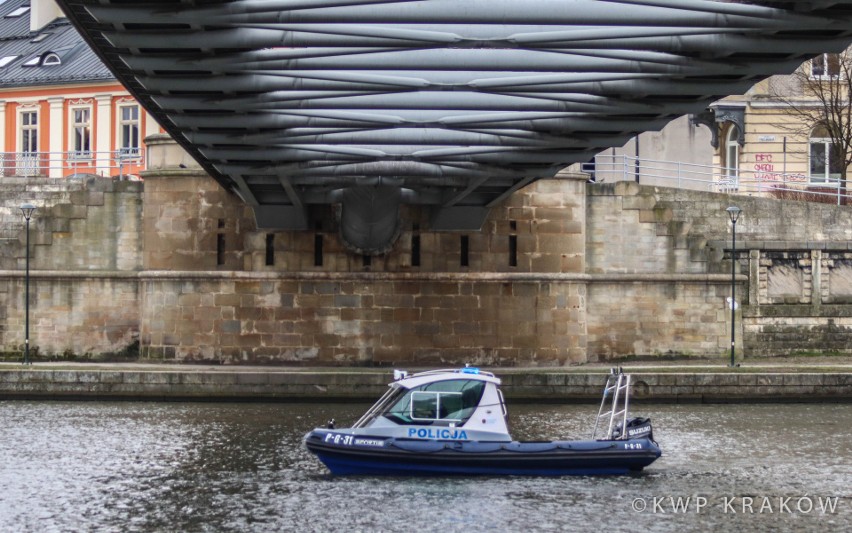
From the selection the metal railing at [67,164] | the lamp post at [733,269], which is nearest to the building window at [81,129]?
the metal railing at [67,164]

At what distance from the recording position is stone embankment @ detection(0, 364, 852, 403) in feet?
118

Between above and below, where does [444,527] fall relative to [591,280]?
below

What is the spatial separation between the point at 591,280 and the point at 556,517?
778 inches

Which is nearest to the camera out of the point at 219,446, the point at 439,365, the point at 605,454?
the point at 605,454

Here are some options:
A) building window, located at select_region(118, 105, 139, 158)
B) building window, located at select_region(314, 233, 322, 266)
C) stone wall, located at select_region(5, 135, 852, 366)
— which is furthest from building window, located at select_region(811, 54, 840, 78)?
building window, located at select_region(118, 105, 139, 158)

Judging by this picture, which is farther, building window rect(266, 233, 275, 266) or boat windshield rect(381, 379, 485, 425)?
building window rect(266, 233, 275, 266)

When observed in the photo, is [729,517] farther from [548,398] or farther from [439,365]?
[439,365]

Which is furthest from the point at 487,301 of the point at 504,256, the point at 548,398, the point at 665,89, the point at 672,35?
the point at 672,35

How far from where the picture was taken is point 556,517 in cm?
2225

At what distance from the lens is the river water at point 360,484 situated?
22000mm

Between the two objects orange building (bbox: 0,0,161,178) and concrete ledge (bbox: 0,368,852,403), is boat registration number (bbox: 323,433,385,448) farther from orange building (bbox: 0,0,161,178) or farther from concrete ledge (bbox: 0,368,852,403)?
orange building (bbox: 0,0,161,178)

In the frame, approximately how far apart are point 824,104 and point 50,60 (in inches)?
1048

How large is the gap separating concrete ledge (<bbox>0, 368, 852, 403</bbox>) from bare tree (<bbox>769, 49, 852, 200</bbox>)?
13380mm
